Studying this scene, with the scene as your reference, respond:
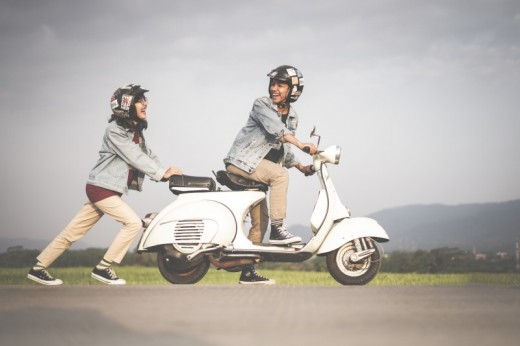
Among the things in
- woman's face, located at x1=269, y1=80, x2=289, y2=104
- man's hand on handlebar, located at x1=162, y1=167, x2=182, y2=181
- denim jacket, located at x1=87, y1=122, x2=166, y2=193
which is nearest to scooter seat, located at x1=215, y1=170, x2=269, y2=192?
man's hand on handlebar, located at x1=162, y1=167, x2=182, y2=181

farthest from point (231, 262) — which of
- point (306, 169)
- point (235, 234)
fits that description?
point (306, 169)

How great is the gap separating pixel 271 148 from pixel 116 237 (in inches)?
69.2

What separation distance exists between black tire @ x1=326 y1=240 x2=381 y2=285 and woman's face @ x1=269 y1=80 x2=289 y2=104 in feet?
5.19

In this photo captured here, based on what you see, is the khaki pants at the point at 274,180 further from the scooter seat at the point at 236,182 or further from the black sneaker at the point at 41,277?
the black sneaker at the point at 41,277

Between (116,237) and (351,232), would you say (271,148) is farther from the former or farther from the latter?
(116,237)

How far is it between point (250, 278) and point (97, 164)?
1.92m

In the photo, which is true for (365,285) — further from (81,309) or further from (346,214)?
(81,309)

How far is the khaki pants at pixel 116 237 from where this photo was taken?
661cm

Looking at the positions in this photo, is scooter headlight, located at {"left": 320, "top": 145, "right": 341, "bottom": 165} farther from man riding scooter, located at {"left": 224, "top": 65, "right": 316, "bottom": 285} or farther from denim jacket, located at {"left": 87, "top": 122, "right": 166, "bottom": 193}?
denim jacket, located at {"left": 87, "top": 122, "right": 166, "bottom": 193}

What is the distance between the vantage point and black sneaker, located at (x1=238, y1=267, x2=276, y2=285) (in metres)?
6.98

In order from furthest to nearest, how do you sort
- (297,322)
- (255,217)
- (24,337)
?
(255,217), (297,322), (24,337)

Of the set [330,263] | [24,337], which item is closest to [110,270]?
[330,263]

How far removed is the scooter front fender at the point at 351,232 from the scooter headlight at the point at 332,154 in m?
0.58

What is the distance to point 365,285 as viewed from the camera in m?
6.50
